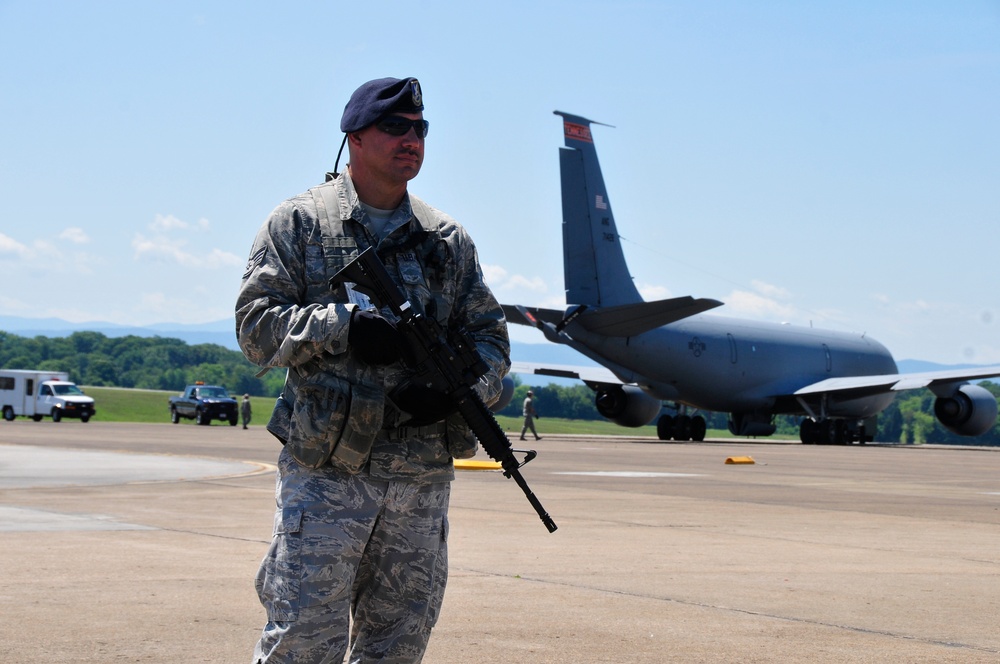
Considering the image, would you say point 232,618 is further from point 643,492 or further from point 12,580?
point 643,492

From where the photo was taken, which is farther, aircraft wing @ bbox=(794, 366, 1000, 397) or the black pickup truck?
the black pickup truck

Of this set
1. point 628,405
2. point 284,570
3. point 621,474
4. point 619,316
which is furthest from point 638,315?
point 284,570

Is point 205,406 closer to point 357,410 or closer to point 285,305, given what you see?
point 285,305

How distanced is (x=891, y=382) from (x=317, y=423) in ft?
141

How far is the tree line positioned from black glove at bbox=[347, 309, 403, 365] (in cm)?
11199

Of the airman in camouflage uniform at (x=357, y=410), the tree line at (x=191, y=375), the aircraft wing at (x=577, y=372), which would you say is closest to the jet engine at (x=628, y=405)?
the aircraft wing at (x=577, y=372)

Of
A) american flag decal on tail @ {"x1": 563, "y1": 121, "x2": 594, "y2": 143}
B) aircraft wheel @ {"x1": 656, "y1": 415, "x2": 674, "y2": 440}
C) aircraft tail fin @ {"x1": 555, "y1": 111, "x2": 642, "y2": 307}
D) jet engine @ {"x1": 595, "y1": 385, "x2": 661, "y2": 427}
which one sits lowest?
aircraft wheel @ {"x1": 656, "y1": 415, "x2": 674, "y2": 440}

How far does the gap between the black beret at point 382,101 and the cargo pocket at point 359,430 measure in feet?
3.10

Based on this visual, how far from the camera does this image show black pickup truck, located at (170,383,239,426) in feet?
181

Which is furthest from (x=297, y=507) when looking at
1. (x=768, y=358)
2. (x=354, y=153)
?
(x=768, y=358)

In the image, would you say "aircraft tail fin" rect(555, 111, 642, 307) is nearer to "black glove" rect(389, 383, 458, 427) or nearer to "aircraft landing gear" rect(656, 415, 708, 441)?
"aircraft landing gear" rect(656, 415, 708, 441)

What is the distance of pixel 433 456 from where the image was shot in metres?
4.18

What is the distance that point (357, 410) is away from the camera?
13.1 feet

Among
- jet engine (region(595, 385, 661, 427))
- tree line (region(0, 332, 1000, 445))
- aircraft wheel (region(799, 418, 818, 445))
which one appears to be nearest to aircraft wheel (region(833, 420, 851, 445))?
aircraft wheel (region(799, 418, 818, 445))
